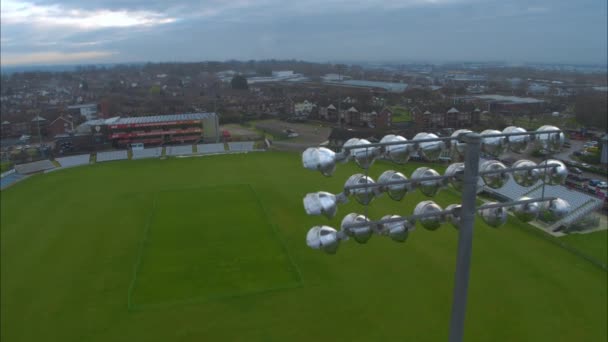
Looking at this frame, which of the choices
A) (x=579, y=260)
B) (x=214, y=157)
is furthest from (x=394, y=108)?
(x=579, y=260)

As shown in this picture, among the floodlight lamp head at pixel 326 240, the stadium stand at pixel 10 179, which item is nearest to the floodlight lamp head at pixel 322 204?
the floodlight lamp head at pixel 326 240

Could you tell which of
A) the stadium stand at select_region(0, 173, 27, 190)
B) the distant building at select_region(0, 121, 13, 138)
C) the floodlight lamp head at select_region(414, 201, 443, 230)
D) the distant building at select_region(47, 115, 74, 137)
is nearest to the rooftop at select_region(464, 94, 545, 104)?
the floodlight lamp head at select_region(414, 201, 443, 230)

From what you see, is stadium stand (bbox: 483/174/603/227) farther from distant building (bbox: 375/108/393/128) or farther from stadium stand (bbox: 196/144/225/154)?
stadium stand (bbox: 196/144/225/154)

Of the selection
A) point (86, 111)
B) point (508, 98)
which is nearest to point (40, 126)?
point (86, 111)

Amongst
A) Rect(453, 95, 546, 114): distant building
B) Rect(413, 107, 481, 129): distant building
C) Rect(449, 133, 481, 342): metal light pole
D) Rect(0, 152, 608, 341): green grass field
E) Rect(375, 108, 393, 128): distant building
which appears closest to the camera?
Rect(449, 133, 481, 342): metal light pole

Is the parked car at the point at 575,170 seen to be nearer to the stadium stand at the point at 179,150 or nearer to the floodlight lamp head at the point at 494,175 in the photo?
the floodlight lamp head at the point at 494,175
